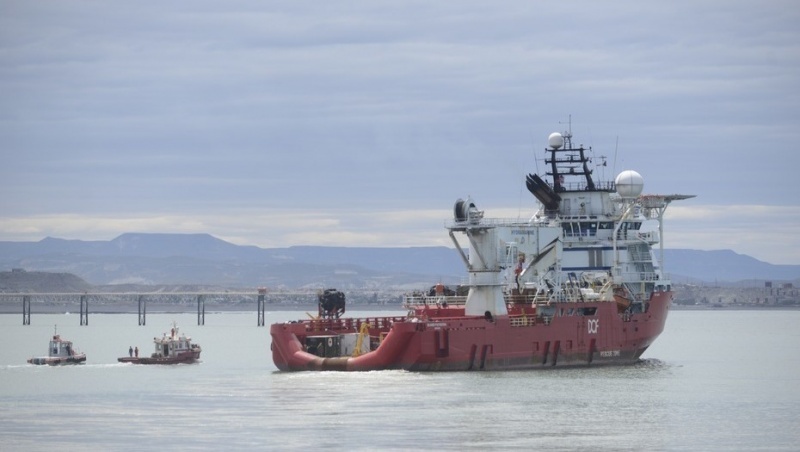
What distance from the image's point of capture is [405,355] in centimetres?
6788

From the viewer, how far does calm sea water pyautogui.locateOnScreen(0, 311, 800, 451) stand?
48062mm

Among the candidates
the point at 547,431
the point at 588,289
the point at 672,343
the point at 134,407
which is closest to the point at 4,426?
the point at 134,407

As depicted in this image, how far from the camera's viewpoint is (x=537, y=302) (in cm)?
7475

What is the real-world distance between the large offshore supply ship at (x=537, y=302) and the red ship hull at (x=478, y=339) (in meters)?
0.05

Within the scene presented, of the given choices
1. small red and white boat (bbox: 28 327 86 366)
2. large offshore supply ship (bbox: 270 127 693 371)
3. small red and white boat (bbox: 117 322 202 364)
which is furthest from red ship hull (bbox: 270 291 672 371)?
small red and white boat (bbox: 28 327 86 366)

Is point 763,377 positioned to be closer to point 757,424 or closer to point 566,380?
point 566,380

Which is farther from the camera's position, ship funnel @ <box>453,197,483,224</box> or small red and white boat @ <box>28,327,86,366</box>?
small red and white boat @ <box>28,327,86,366</box>

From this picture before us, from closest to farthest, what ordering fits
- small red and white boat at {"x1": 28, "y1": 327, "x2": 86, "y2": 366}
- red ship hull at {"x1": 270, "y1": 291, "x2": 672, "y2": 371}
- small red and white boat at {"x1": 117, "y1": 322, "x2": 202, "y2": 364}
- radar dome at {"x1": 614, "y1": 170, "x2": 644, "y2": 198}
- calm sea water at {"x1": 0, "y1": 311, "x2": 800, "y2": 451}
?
calm sea water at {"x1": 0, "y1": 311, "x2": 800, "y2": 451} < red ship hull at {"x1": 270, "y1": 291, "x2": 672, "y2": 371} < radar dome at {"x1": 614, "y1": 170, "x2": 644, "y2": 198} < small red and white boat at {"x1": 117, "y1": 322, "x2": 202, "y2": 364} < small red and white boat at {"x1": 28, "y1": 327, "x2": 86, "y2": 366}

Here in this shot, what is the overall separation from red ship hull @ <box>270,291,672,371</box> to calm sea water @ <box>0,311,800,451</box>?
82 cm

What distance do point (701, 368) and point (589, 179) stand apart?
1186 cm

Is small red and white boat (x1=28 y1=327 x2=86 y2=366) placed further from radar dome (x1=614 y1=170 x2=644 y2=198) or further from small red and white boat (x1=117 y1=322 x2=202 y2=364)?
radar dome (x1=614 y1=170 x2=644 y2=198)

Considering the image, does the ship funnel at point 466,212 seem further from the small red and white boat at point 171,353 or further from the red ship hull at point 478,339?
the small red and white boat at point 171,353

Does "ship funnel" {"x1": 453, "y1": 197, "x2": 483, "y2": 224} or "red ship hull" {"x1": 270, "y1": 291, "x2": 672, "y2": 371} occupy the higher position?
"ship funnel" {"x1": 453, "y1": 197, "x2": 483, "y2": 224}

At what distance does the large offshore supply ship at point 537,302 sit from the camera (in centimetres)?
6919
